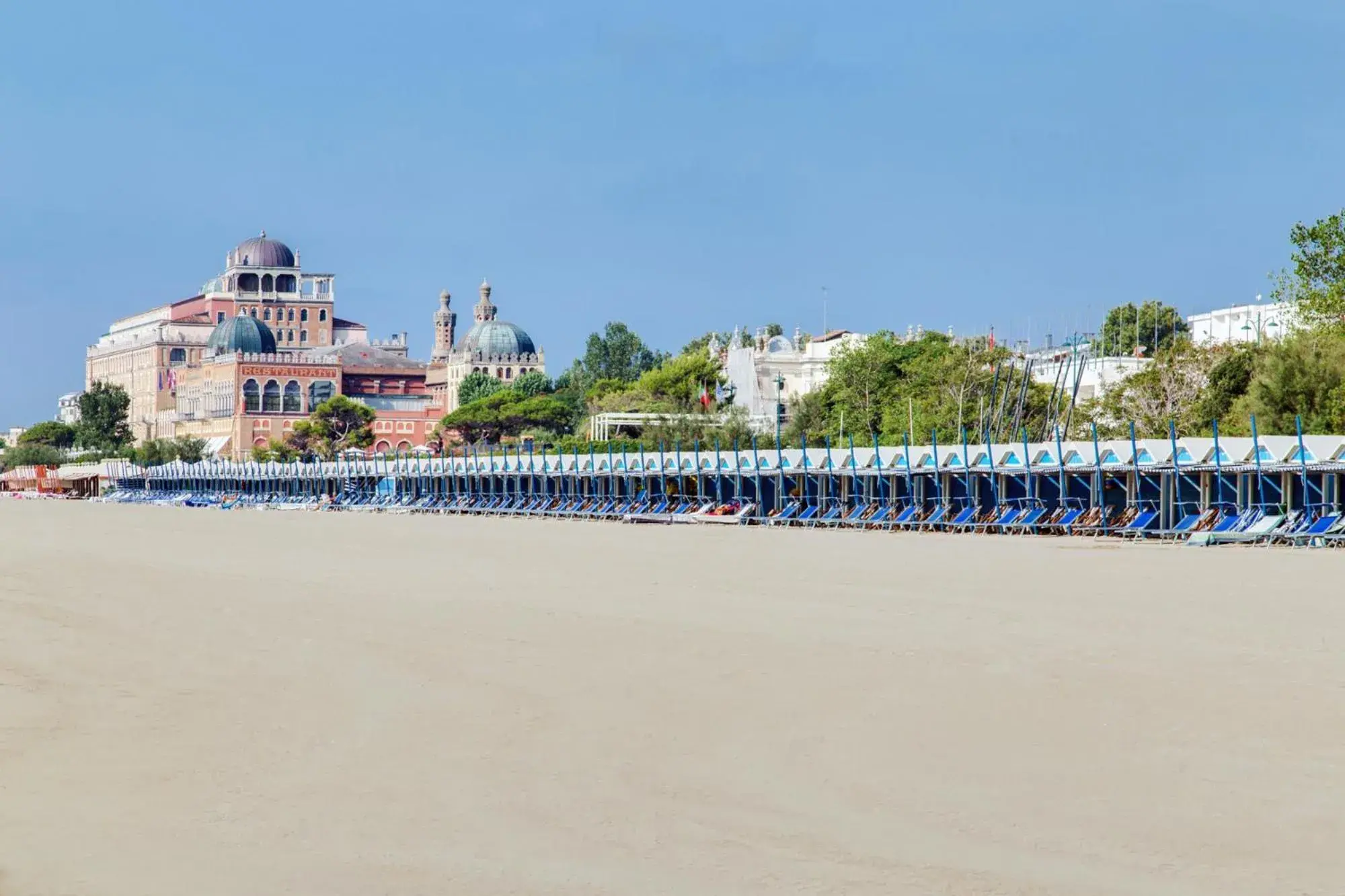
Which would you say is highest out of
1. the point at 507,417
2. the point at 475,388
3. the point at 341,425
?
the point at 475,388

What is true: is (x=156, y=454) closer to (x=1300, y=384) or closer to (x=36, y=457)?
(x=36, y=457)

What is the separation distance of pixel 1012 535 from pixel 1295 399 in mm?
14069

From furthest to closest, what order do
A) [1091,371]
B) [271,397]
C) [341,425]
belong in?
1. [271,397]
2. [341,425]
3. [1091,371]

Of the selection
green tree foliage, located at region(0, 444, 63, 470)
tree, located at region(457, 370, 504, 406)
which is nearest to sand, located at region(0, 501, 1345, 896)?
tree, located at region(457, 370, 504, 406)

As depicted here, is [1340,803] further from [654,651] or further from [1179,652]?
[654,651]

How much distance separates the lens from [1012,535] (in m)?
44.6

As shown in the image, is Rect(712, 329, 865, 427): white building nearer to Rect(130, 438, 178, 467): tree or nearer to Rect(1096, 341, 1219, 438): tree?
Rect(1096, 341, 1219, 438): tree

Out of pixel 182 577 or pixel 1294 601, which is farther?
pixel 182 577

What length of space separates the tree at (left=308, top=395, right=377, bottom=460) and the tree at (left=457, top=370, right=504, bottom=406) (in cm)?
1787

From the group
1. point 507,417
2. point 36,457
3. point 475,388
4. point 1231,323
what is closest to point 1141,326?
point 1231,323

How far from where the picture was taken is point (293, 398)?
19850 centimetres

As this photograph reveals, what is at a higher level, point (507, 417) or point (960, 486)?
point (507, 417)

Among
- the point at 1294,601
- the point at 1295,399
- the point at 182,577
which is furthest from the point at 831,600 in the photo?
the point at 1295,399

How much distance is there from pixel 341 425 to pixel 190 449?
15.4 metres
